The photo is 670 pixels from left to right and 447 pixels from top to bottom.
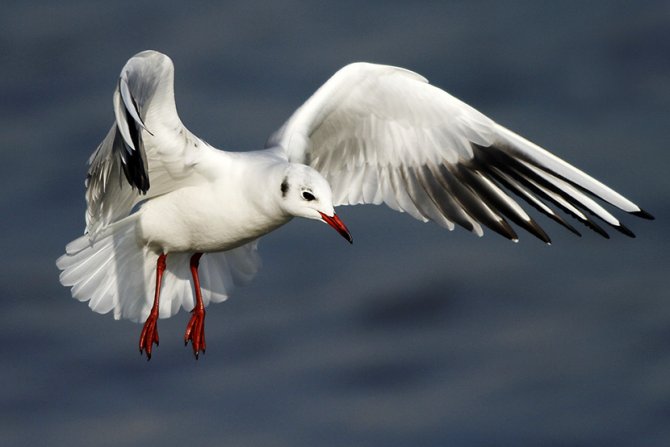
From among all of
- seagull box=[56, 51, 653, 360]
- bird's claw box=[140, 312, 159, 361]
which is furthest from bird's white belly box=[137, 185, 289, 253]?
bird's claw box=[140, 312, 159, 361]

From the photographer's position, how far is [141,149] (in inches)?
239

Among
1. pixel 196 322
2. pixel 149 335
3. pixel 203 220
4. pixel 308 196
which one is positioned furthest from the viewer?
pixel 196 322

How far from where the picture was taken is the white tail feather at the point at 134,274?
7.57 meters

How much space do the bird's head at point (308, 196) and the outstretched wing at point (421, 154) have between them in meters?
0.57

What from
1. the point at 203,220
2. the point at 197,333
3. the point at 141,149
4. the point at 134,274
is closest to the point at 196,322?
the point at 197,333

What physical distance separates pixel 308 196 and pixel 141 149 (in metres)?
0.74

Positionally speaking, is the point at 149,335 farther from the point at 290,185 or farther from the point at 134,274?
the point at 290,185

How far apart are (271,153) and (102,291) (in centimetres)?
128

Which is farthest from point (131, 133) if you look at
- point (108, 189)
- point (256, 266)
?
point (256, 266)

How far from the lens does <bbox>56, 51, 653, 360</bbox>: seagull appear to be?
660 cm

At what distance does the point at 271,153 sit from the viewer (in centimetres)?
697

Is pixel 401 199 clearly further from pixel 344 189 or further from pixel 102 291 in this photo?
pixel 102 291

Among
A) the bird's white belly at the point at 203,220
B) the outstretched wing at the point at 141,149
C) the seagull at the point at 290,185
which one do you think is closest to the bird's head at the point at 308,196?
the seagull at the point at 290,185

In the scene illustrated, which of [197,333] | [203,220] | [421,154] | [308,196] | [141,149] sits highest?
[141,149]
